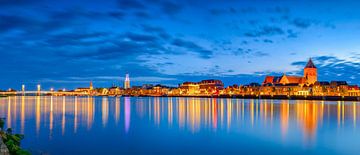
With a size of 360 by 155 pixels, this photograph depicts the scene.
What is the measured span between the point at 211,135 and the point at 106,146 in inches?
244

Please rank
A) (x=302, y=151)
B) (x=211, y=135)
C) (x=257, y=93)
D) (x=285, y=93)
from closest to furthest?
(x=302, y=151), (x=211, y=135), (x=285, y=93), (x=257, y=93)

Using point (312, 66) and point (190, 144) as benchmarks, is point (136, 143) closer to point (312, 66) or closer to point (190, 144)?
point (190, 144)

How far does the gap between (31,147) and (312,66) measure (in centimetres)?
16298

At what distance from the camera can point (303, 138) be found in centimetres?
1898

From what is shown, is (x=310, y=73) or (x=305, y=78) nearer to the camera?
(x=305, y=78)

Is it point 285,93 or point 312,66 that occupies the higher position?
point 312,66

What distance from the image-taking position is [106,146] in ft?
52.2

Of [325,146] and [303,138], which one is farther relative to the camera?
[303,138]

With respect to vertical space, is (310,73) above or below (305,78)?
above

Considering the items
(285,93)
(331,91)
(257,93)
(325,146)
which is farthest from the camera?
(257,93)

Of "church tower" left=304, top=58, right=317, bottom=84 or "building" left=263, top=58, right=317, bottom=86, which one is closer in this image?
"building" left=263, top=58, right=317, bottom=86

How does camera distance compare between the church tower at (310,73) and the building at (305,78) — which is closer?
the building at (305,78)

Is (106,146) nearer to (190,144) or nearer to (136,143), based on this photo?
(136,143)

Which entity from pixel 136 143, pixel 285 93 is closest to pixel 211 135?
pixel 136 143
